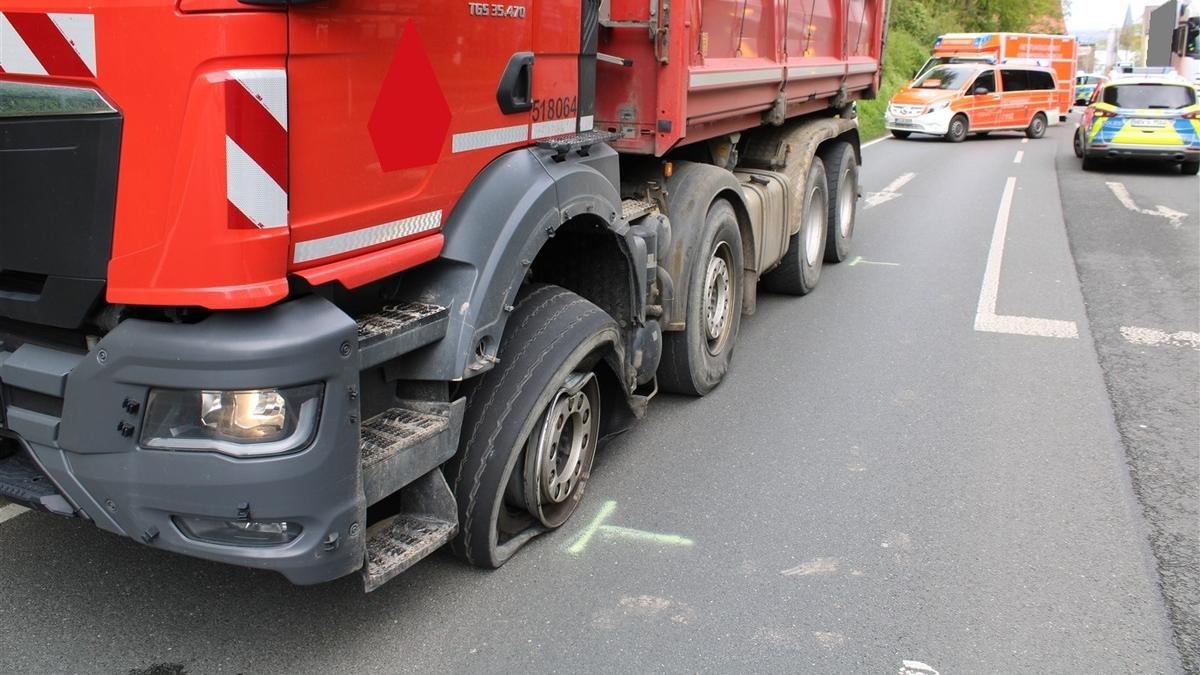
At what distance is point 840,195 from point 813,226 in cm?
83

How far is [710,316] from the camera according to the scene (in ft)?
19.2

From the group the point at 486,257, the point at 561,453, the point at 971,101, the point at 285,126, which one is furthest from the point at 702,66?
the point at 971,101

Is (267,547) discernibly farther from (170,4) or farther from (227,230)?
(170,4)

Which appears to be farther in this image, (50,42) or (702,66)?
(702,66)

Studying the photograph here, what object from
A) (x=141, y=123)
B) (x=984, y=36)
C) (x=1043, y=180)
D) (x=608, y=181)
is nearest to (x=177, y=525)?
(x=141, y=123)

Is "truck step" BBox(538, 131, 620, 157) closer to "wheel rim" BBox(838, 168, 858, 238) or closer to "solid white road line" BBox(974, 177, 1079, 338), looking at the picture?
"solid white road line" BBox(974, 177, 1079, 338)

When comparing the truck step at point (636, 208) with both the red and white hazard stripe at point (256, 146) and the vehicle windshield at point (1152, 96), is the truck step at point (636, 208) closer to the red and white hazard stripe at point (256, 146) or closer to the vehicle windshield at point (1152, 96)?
the red and white hazard stripe at point (256, 146)

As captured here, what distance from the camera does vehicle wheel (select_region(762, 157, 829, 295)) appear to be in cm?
805

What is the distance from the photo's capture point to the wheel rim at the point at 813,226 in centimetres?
823

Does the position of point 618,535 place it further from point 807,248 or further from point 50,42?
point 807,248

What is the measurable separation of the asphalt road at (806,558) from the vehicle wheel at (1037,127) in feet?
70.2

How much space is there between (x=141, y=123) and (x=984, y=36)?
1328 inches

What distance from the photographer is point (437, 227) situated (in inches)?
126

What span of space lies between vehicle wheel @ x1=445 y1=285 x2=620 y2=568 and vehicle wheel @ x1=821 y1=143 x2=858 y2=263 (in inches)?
216
